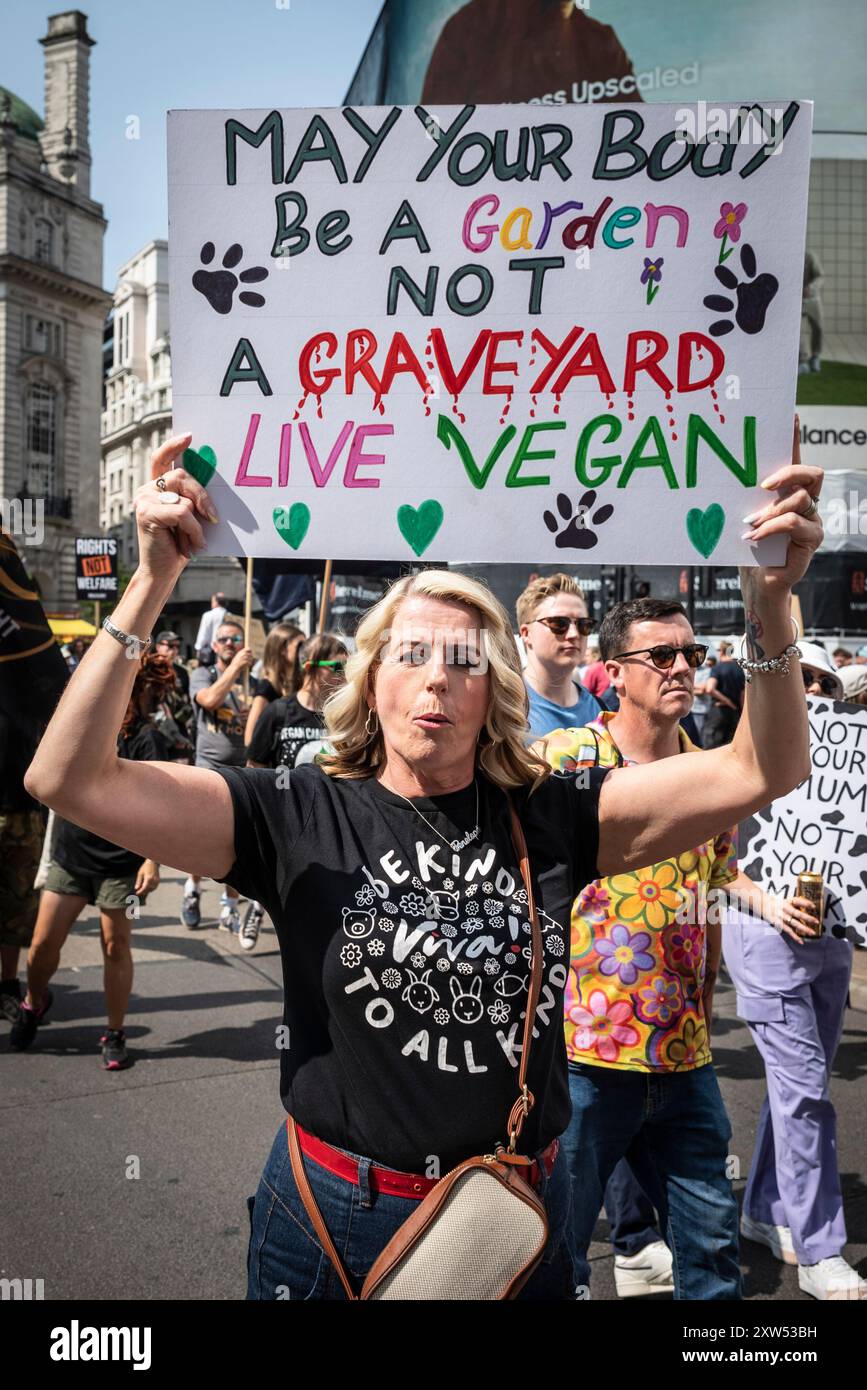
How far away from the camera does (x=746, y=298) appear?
83.0 inches

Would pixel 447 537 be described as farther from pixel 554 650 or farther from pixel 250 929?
pixel 250 929

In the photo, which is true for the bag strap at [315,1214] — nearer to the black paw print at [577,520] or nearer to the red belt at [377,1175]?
the red belt at [377,1175]

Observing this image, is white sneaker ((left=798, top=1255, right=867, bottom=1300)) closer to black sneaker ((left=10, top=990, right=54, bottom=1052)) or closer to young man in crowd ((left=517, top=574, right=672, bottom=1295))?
young man in crowd ((left=517, top=574, right=672, bottom=1295))

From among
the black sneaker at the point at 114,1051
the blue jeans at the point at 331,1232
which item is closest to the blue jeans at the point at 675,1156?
the blue jeans at the point at 331,1232

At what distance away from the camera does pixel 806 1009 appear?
386 centimetres

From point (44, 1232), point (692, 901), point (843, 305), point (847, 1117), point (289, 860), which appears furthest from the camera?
point (843, 305)

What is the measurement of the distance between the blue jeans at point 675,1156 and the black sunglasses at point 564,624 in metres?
2.26

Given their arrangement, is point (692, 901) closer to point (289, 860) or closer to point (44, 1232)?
point (289, 860)

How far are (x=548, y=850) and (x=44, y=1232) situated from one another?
273 centimetres

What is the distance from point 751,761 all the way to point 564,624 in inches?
113

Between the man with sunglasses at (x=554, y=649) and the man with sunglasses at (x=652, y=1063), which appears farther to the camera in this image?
the man with sunglasses at (x=554, y=649)

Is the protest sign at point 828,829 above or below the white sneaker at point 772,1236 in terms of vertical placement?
above

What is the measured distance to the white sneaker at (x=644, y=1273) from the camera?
360cm
